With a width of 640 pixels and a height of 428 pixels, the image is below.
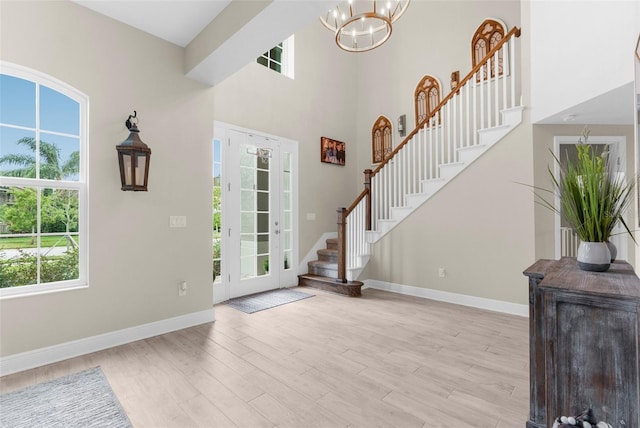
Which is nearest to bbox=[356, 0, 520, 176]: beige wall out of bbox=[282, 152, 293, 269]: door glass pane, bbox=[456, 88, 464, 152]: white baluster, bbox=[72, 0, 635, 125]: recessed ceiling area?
bbox=[456, 88, 464, 152]: white baluster

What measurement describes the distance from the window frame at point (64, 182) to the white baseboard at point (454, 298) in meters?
3.95

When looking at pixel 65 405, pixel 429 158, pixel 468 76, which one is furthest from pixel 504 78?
pixel 65 405

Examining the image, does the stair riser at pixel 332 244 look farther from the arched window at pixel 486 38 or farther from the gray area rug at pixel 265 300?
the arched window at pixel 486 38

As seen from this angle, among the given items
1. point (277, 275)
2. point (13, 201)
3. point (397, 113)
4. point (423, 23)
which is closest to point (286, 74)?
point (397, 113)

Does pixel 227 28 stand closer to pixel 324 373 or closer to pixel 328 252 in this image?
pixel 324 373

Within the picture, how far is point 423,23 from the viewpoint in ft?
18.7

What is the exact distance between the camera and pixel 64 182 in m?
2.79

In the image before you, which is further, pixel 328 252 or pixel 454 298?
pixel 328 252

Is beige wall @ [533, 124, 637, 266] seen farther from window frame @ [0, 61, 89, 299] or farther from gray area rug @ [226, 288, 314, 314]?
window frame @ [0, 61, 89, 299]

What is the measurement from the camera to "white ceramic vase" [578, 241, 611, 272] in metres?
1.81

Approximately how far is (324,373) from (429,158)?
11.5 feet

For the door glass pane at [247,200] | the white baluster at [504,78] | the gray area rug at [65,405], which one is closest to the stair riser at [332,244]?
the door glass pane at [247,200]

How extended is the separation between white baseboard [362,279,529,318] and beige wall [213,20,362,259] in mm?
1550

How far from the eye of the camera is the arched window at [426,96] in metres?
5.62
